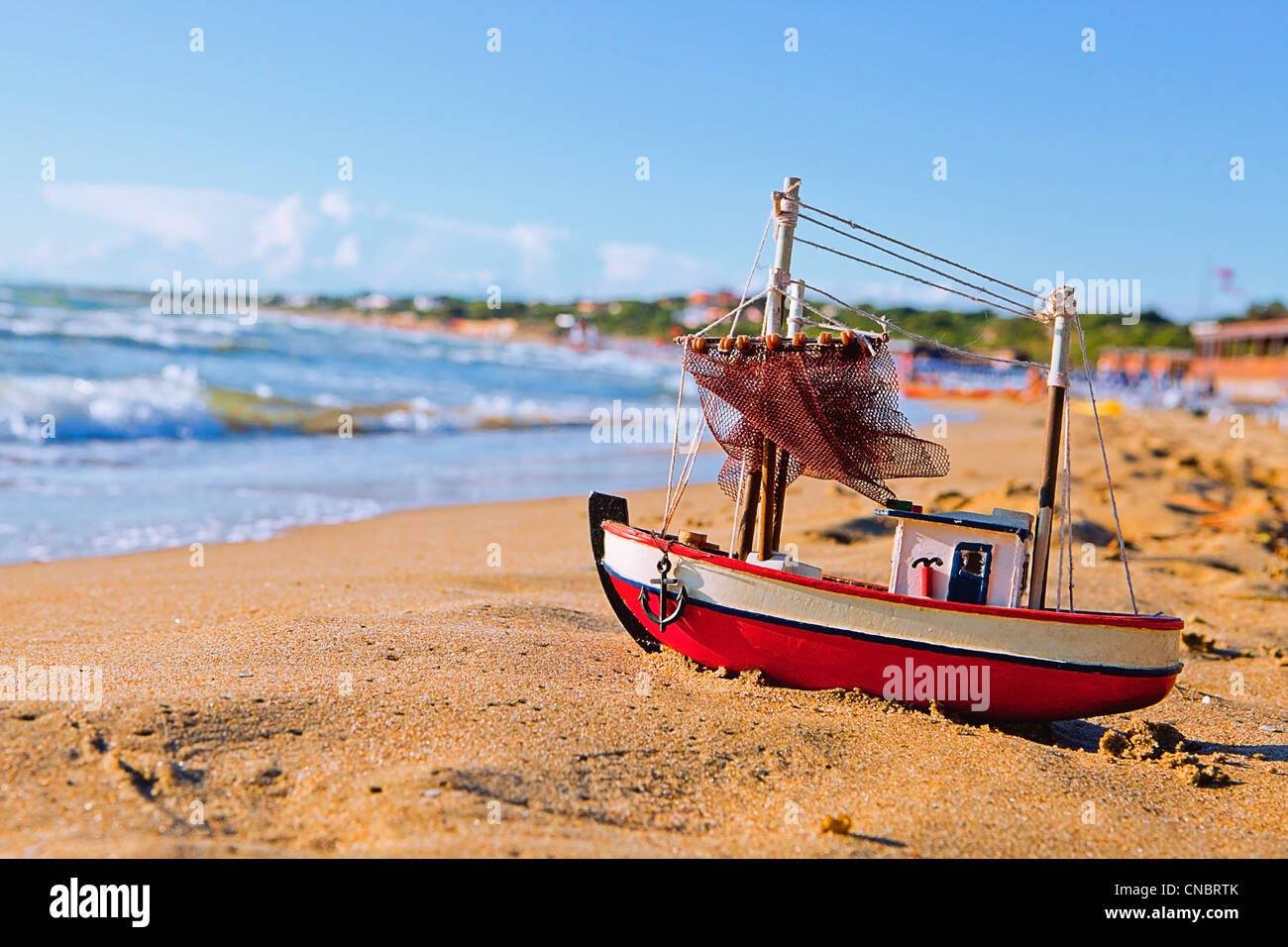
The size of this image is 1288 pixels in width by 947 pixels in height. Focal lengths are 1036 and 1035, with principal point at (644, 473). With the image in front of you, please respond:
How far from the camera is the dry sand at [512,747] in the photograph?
5.03m

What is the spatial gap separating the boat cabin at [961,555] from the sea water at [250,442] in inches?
384

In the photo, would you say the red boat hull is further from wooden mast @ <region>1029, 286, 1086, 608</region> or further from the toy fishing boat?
wooden mast @ <region>1029, 286, 1086, 608</region>

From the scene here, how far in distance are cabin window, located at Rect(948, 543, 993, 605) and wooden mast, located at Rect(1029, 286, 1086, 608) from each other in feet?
1.18

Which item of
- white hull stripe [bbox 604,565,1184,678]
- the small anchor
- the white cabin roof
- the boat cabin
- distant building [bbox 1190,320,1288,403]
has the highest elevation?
distant building [bbox 1190,320,1288,403]

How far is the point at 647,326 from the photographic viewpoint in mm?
118188

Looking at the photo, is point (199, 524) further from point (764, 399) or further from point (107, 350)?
point (107, 350)

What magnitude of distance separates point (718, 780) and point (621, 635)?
3063 mm

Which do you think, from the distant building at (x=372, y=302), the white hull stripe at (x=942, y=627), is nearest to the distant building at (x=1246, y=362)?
the white hull stripe at (x=942, y=627)

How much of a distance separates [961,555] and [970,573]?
0.45 ft

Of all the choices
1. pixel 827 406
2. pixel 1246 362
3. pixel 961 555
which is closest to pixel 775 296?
pixel 827 406

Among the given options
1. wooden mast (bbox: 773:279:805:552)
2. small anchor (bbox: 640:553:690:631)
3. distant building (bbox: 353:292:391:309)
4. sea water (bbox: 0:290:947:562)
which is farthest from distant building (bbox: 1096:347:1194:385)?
distant building (bbox: 353:292:391:309)

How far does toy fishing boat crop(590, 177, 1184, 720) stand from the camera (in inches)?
270

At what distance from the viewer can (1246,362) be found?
207ft
